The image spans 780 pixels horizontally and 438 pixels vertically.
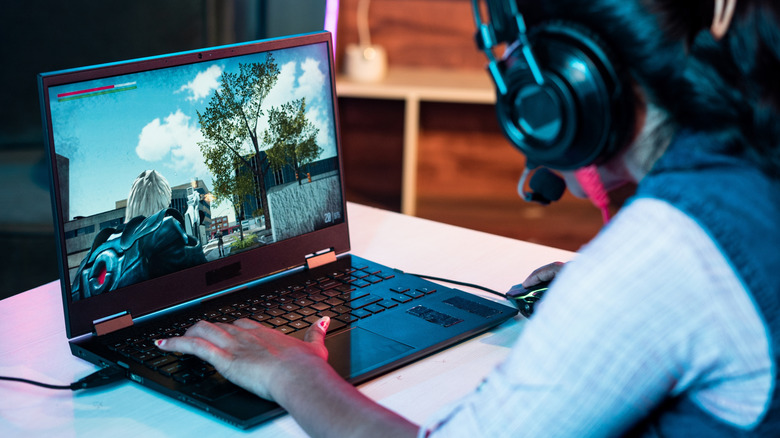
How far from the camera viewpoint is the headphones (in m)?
0.59

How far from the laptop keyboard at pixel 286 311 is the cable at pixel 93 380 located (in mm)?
28

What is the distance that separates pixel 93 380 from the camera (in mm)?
784

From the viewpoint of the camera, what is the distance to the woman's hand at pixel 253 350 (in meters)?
0.74

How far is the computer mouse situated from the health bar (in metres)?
0.54

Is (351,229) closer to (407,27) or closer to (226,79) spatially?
(226,79)

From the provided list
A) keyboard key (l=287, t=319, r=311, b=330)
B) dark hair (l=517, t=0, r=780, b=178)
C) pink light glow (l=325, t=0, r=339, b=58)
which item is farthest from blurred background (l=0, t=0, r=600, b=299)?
dark hair (l=517, t=0, r=780, b=178)

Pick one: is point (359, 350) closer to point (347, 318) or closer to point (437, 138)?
point (347, 318)

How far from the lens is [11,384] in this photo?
800 mm

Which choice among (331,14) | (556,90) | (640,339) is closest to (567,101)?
(556,90)

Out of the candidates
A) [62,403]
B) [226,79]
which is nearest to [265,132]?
Answer: [226,79]

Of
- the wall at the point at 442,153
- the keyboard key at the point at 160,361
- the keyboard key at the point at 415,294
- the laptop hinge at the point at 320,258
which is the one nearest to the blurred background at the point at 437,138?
the wall at the point at 442,153

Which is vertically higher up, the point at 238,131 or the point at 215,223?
the point at 238,131

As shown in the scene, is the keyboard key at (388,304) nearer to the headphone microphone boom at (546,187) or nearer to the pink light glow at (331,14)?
the headphone microphone boom at (546,187)

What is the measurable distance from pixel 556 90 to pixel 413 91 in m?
2.10
